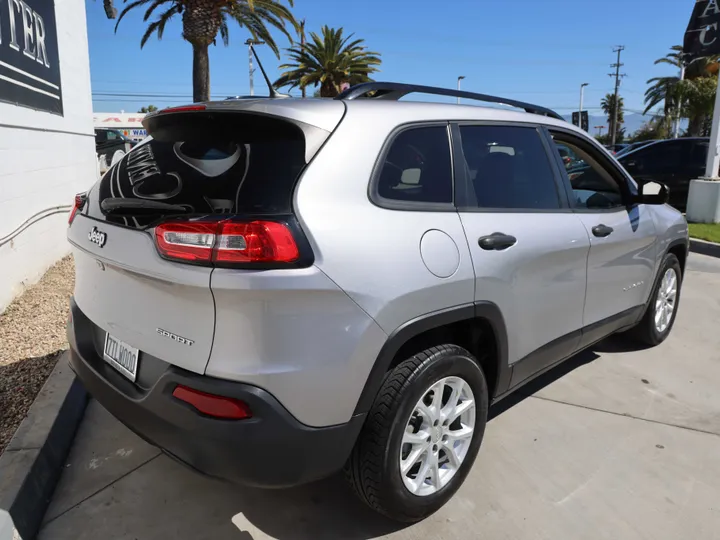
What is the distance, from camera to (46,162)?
6.07 meters

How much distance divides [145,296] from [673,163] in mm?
12371

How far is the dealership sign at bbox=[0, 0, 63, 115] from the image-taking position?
4.97 m

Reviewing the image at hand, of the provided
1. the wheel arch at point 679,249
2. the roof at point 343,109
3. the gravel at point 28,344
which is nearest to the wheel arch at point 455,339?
the roof at point 343,109

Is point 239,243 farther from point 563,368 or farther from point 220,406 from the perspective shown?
point 563,368

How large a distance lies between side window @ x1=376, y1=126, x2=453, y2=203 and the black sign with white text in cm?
960

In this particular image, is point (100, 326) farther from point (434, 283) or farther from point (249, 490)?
point (434, 283)

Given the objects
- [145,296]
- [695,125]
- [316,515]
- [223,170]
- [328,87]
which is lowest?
[316,515]

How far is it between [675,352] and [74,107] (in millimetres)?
7363

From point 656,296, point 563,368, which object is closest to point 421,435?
point 563,368

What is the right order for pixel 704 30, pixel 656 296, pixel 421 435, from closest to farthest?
pixel 421 435
pixel 656 296
pixel 704 30

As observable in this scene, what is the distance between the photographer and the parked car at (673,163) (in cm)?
1156

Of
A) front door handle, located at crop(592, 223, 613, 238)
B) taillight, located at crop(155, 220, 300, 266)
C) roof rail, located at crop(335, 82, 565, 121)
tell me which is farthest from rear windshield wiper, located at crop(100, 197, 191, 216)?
front door handle, located at crop(592, 223, 613, 238)

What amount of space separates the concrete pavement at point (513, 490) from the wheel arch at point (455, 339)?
51cm

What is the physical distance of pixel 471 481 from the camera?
2.82 m
